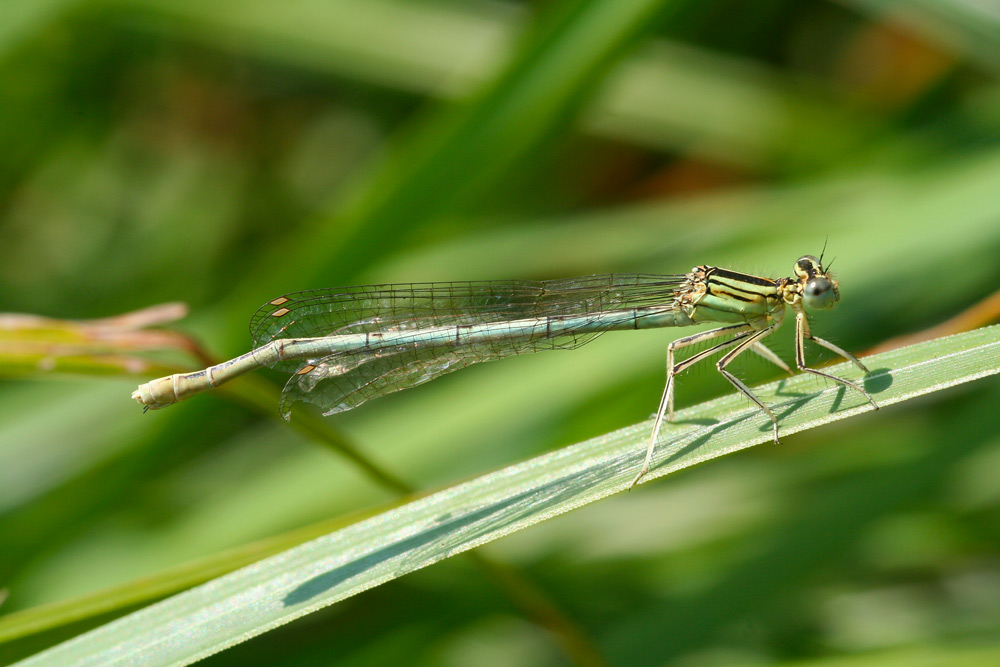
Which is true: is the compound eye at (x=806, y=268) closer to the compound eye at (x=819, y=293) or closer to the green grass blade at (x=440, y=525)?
the compound eye at (x=819, y=293)

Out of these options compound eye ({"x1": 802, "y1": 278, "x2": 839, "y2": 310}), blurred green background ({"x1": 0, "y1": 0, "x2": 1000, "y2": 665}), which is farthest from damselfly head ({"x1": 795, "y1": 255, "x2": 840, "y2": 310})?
blurred green background ({"x1": 0, "y1": 0, "x2": 1000, "y2": 665})

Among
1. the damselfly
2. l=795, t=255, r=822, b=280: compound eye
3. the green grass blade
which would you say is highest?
the damselfly

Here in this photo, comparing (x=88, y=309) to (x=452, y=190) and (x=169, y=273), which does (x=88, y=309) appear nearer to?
(x=169, y=273)

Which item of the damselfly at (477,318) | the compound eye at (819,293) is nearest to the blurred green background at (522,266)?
the compound eye at (819,293)

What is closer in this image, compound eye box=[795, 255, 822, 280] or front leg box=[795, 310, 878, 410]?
front leg box=[795, 310, 878, 410]

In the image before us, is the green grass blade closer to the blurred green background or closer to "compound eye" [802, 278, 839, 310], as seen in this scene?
the blurred green background

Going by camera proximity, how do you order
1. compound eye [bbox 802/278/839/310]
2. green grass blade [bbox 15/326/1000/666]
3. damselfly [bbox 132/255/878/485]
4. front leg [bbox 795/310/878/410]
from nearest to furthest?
green grass blade [bbox 15/326/1000/666], front leg [bbox 795/310/878/410], compound eye [bbox 802/278/839/310], damselfly [bbox 132/255/878/485]

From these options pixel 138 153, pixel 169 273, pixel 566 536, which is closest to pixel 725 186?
pixel 566 536
